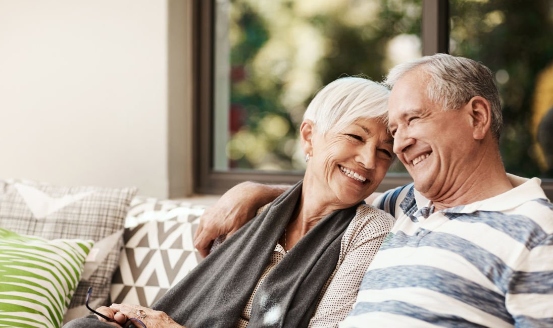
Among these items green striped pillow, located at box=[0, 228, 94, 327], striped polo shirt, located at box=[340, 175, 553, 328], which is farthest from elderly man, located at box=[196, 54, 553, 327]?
green striped pillow, located at box=[0, 228, 94, 327]

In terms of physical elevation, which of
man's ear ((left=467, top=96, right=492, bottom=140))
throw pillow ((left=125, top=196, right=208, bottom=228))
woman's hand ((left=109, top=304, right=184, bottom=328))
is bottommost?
woman's hand ((left=109, top=304, right=184, bottom=328))

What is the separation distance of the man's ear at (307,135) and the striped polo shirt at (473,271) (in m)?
0.47

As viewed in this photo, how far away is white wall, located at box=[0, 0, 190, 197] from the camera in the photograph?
9.53 feet

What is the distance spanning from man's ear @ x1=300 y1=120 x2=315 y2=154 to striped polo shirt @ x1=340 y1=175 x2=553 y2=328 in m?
0.47

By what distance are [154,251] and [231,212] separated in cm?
43

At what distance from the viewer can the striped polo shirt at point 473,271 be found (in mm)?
1425

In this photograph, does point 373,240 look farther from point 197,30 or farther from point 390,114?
point 197,30

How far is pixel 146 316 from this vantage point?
1.95 meters

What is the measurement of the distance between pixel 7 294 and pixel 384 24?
346cm

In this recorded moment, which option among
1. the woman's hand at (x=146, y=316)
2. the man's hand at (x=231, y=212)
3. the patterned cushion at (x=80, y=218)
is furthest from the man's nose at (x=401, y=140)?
the patterned cushion at (x=80, y=218)

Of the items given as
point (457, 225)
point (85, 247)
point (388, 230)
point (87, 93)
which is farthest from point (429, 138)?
point (87, 93)

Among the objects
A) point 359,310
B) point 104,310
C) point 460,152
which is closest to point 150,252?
point 104,310

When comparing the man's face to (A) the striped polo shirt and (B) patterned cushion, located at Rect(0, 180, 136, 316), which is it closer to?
(A) the striped polo shirt

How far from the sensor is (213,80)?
3113 millimetres
